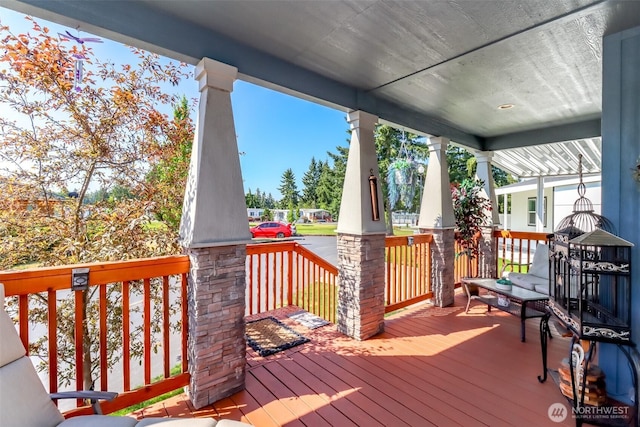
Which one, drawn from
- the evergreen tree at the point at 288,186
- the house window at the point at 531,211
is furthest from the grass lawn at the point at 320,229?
the house window at the point at 531,211

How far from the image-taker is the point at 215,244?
92.6 inches

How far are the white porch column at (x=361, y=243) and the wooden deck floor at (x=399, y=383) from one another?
0.91 feet

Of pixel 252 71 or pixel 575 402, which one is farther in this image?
pixel 252 71

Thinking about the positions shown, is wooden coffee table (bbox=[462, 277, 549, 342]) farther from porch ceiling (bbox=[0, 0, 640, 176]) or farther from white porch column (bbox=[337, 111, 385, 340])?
porch ceiling (bbox=[0, 0, 640, 176])

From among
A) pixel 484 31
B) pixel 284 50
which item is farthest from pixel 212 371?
pixel 484 31

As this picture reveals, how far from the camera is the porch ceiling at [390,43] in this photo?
7.08 feet

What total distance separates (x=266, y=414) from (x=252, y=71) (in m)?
3.07

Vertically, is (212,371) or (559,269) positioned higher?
(559,269)

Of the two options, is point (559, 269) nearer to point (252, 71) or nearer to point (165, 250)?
point (252, 71)

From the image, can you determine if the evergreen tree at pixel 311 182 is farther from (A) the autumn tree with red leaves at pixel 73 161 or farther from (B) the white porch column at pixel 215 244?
(B) the white porch column at pixel 215 244

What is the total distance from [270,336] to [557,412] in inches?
111

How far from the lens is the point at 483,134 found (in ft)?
18.8

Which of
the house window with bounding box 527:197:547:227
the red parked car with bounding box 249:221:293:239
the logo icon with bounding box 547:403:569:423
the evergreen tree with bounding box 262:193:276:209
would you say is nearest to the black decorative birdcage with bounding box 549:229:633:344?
the logo icon with bounding box 547:403:569:423

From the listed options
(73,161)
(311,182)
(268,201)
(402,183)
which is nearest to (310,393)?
(73,161)
